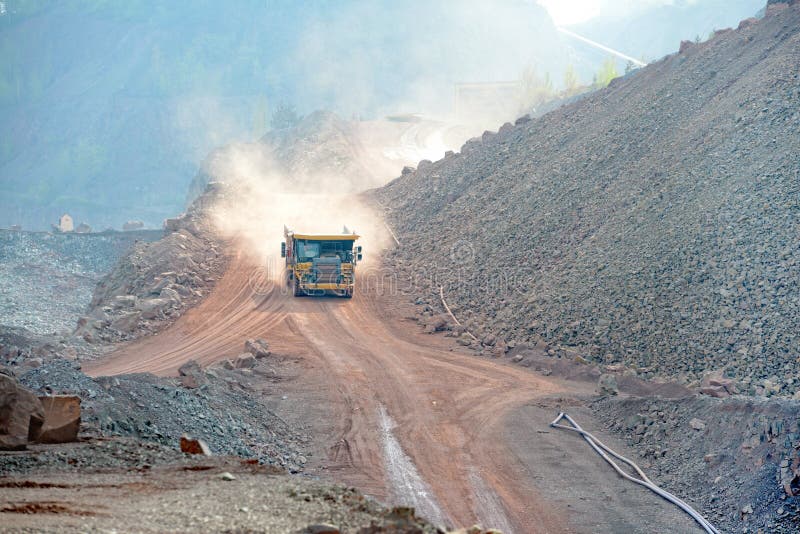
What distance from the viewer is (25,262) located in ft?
178

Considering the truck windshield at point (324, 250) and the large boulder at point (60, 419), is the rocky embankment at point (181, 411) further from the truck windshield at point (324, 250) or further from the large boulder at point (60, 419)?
the truck windshield at point (324, 250)

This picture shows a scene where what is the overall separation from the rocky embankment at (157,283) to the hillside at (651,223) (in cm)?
851

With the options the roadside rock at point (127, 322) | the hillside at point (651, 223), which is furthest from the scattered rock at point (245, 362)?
the hillside at point (651, 223)

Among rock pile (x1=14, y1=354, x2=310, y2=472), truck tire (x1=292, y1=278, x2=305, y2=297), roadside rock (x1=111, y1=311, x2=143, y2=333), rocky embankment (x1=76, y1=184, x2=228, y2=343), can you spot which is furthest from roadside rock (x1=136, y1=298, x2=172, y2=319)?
rock pile (x1=14, y1=354, x2=310, y2=472)

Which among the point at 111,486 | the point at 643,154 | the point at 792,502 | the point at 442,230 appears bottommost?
the point at 792,502

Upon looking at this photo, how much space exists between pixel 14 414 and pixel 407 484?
6.77 meters

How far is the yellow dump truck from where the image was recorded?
31359 mm

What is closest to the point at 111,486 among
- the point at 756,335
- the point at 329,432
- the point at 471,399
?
the point at 329,432

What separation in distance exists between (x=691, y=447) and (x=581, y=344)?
788 centimetres

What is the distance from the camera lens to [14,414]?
10680 mm

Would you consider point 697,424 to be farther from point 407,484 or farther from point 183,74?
point 183,74

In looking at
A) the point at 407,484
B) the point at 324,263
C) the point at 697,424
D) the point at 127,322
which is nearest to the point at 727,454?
the point at 697,424

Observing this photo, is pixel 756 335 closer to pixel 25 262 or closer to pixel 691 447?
pixel 691 447

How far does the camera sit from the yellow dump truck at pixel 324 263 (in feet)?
103
